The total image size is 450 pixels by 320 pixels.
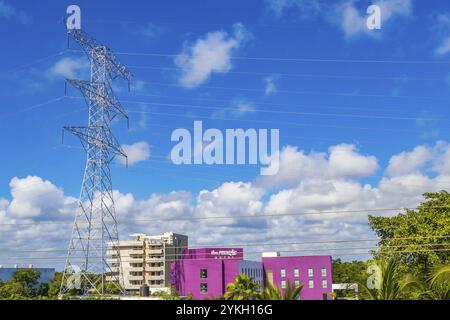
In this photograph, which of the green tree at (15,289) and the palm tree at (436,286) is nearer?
the palm tree at (436,286)

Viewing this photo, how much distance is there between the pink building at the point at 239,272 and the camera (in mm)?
76688

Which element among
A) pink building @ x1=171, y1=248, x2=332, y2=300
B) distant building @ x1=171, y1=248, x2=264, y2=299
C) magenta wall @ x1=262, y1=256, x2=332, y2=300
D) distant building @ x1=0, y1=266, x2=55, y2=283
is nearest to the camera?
distant building @ x1=171, y1=248, x2=264, y2=299

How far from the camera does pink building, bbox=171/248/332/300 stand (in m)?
76.7

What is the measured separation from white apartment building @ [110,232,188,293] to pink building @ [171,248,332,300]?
95.2ft

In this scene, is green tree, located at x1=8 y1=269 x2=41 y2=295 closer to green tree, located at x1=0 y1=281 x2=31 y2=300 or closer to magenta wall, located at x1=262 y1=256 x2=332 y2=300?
green tree, located at x1=0 y1=281 x2=31 y2=300

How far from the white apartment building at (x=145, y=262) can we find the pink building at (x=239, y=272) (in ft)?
95.2

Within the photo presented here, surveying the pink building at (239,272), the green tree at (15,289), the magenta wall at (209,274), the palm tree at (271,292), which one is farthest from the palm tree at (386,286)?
the green tree at (15,289)

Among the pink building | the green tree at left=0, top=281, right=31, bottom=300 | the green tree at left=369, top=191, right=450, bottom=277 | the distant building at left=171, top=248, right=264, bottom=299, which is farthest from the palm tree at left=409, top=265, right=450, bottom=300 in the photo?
the green tree at left=0, top=281, right=31, bottom=300

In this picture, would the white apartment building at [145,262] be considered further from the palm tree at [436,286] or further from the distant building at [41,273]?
the palm tree at [436,286]

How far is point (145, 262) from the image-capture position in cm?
12231

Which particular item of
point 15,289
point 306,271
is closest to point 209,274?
point 306,271

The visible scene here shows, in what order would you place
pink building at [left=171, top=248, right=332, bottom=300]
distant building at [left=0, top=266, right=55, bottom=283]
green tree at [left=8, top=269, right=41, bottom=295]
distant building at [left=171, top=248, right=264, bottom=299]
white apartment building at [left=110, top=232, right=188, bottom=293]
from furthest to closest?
white apartment building at [left=110, top=232, right=188, bottom=293] < distant building at [left=0, top=266, right=55, bottom=283] < green tree at [left=8, top=269, right=41, bottom=295] < pink building at [left=171, top=248, right=332, bottom=300] < distant building at [left=171, top=248, right=264, bottom=299]

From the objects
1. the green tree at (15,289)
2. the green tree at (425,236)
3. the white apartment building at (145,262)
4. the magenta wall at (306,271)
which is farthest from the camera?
the white apartment building at (145,262)
